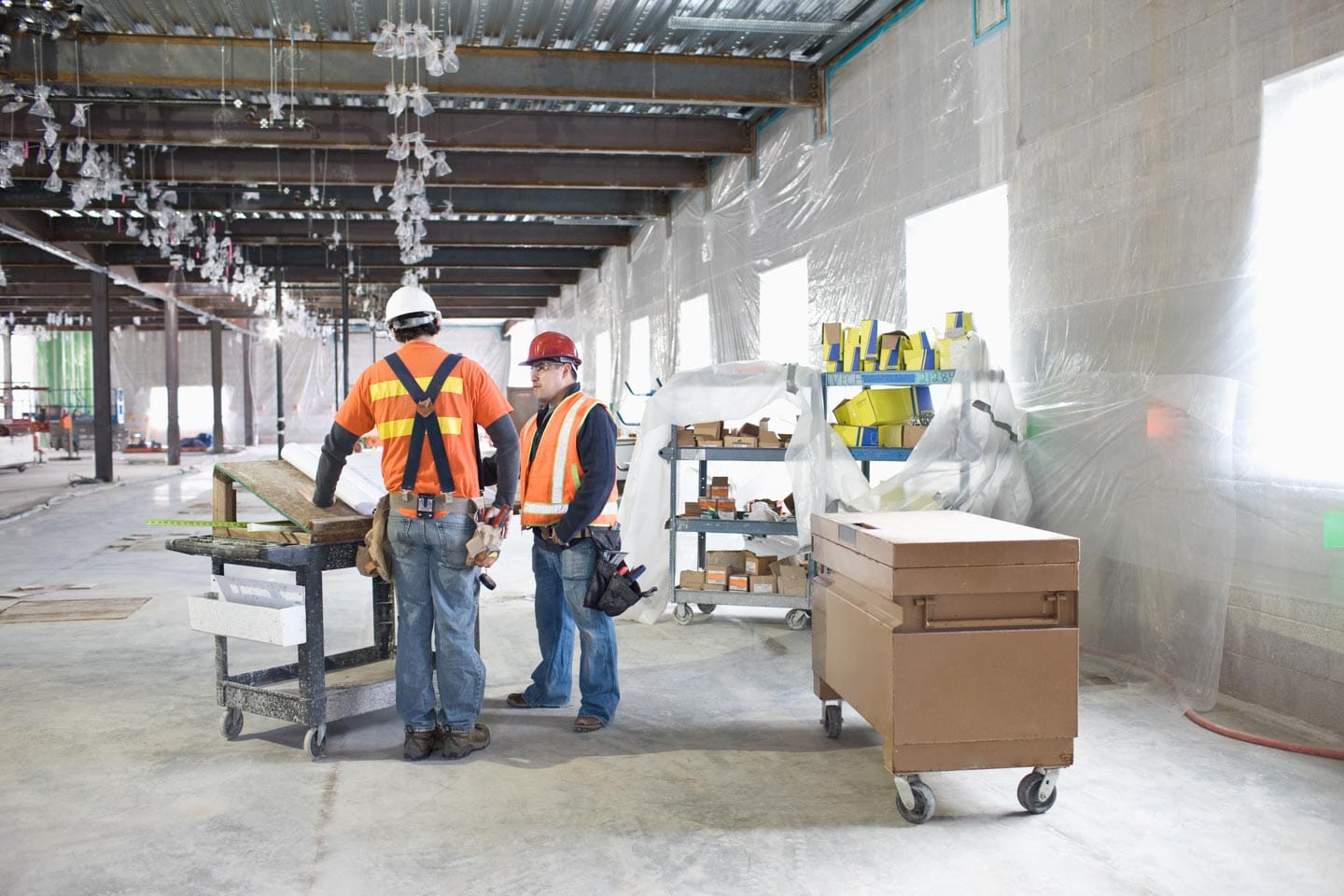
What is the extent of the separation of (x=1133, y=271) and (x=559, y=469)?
10.8ft

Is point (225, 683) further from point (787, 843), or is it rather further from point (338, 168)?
point (338, 168)

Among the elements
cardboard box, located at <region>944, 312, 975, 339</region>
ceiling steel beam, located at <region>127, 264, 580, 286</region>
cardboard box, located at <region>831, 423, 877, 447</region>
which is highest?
ceiling steel beam, located at <region>127, 264, 580, 286</region>

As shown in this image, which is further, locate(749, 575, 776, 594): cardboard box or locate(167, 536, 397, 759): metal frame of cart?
locate(749, 575, 776, 594): cardboard box

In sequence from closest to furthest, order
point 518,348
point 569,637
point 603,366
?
point 569,637, point 603,366, point 518,348

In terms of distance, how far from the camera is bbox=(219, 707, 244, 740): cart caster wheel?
456 centimetres

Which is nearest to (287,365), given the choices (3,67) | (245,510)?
(245,510)

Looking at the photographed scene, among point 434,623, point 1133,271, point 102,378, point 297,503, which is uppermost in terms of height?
point 1133,271

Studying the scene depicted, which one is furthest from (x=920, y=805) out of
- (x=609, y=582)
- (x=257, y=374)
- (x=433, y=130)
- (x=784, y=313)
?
(x=257, y=374)

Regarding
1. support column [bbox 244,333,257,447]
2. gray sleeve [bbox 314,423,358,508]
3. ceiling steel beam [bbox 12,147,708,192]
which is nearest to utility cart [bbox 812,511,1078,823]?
gray sleeve [bbox 314,423,358,508]

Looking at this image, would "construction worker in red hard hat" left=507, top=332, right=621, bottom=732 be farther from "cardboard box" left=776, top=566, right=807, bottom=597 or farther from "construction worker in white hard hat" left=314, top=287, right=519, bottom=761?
"cardboard box" left=776, top=566, right=807, bottom=597

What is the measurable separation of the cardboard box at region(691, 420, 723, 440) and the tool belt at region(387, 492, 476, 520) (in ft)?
9.72

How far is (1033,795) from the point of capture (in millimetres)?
3631

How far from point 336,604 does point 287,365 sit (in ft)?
96.4

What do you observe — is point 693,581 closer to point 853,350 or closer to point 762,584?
point 762,584
